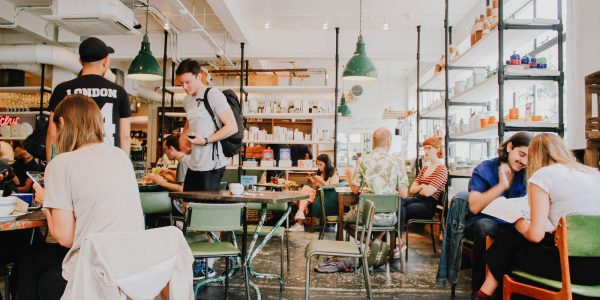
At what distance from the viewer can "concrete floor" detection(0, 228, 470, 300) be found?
12.2 ft

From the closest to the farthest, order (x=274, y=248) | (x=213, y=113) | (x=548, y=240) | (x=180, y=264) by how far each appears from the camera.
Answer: (x=180, y=264)
(x=548, y=240)
(x=213, y=113)
(x=274, y=248)

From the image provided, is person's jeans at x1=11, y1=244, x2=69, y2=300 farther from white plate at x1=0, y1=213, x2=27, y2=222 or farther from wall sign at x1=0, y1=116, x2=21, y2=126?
wall sign at x1=0, y1=116, x2=21, y2=126

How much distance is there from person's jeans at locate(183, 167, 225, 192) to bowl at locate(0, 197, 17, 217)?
5.55 feet

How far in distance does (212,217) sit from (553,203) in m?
1.99

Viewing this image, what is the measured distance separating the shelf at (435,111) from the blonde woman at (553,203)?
4.42m

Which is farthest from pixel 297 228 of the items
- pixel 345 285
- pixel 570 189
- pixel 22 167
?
pixel 570 189

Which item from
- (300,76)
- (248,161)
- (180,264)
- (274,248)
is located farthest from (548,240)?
(300,76)

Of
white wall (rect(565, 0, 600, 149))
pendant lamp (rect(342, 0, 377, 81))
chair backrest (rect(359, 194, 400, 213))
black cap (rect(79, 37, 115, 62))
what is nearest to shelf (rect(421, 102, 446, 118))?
pendant lamp (rect(342, 0, 377, 81))

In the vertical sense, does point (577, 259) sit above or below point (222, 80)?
below

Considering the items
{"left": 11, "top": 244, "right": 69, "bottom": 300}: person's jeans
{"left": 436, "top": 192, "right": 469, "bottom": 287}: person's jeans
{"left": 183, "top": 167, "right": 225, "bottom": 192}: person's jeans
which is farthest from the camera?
{"left": 183, "top": 167, "right": 225, "bottom": 192}: person's jeans

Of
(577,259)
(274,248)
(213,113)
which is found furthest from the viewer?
(274,248)

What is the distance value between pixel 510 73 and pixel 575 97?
63cm

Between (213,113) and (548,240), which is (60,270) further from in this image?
(548,240)

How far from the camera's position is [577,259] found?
2217 mm
